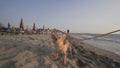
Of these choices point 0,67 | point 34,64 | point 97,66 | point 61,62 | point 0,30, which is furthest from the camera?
point 0,30

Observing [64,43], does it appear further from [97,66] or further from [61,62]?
[97,66]

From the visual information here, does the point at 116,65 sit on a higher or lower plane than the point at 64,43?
lower

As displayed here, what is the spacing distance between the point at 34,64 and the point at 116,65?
4.43m

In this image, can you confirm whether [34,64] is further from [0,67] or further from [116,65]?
[116,65]

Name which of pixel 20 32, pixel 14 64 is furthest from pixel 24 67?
pixel 20 32

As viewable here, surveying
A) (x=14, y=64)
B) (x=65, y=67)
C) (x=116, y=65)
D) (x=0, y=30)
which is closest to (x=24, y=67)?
(x=14, y=64)

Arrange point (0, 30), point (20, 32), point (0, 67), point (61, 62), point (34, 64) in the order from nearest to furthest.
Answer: point (0, 67) → point (34, 64) → point (61, 62) → point (0, 30) → point (20, 32)

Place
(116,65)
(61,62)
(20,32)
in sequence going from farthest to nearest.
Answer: (20,32)
(116,65)
(61,62)

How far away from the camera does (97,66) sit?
24.3 ft

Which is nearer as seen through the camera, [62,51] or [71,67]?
[71,67]

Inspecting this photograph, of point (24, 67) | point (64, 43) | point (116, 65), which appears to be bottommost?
point (116, 65)

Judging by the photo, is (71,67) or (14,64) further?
(71,67)

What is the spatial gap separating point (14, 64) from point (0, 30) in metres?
17.6

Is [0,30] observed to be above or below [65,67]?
above
